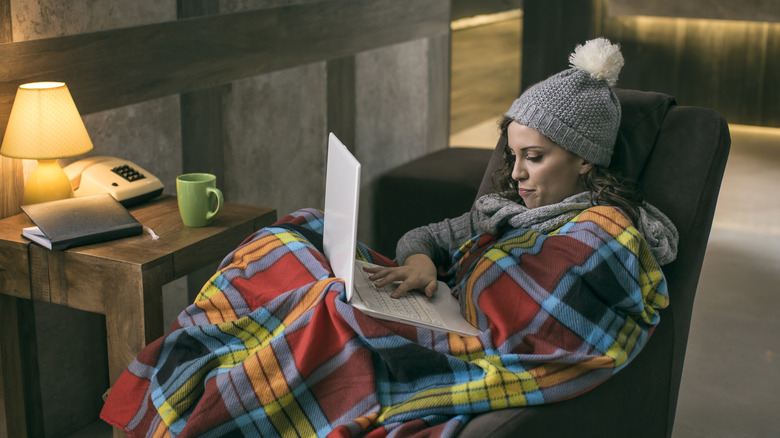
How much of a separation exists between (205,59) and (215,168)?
0.33 meters

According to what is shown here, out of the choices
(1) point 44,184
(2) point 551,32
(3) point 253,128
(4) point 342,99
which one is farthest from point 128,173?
(2) point 551,32

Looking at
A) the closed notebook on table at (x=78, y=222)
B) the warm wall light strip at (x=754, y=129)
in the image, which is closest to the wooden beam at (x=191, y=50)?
the closed notebook on table at (x=78, y=222)

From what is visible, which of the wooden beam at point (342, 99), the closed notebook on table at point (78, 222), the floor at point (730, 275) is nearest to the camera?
the closed notebook on table at point (78, 222)

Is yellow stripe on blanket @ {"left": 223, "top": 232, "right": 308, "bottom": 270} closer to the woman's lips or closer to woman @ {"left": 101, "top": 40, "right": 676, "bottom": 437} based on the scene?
woman @ {"left": 101, "top": 40, "right": 676, "bottom": 437}

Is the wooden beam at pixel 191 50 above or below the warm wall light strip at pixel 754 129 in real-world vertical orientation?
above

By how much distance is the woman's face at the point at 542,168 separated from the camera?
1.62 metres

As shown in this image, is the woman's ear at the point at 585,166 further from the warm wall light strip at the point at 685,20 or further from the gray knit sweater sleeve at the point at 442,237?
the warm wall light strip at the point at 685,20

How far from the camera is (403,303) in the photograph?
148 cm

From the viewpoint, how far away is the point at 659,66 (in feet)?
12.3

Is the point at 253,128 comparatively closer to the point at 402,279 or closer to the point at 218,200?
the point at 218,200

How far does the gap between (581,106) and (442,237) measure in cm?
43

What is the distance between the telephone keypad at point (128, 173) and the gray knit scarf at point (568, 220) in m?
0.81

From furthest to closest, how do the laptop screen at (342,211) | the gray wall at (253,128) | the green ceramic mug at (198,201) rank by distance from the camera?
1. the gray wall at (253,128)
2. the green ceramic mug at (198,201)
3. the laptop screen at (342,211)

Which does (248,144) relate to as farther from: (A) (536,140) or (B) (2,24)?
(A) (536,140)
